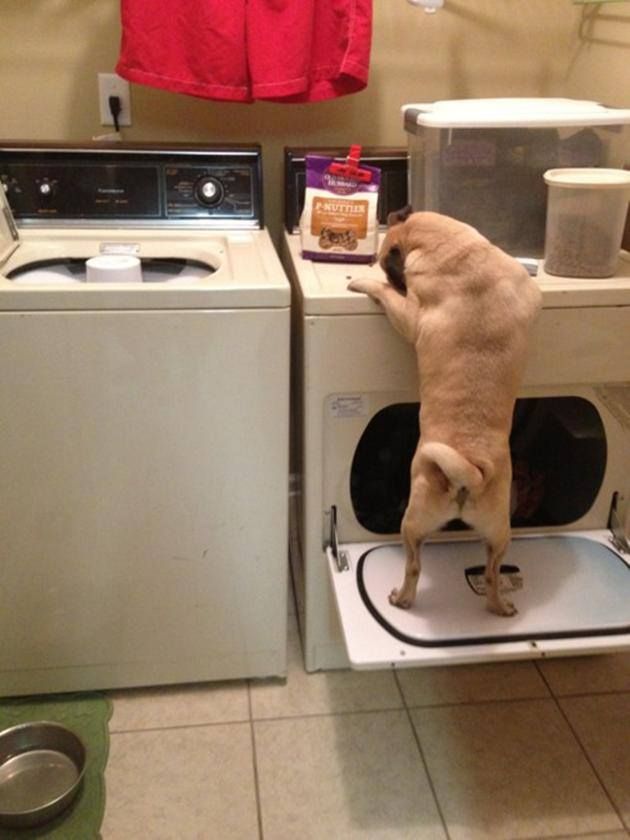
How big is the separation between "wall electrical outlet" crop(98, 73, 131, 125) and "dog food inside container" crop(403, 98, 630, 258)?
724 mm

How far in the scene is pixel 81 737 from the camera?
1.51 m

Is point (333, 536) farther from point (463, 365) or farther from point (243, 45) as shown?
point (243, 45)

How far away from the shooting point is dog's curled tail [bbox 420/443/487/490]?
116 cm

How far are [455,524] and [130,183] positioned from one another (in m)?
1.01

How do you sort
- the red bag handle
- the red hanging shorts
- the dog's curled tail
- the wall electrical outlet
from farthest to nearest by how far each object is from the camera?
the wall electrical outlet, the red hanging shorts, the red bag handle, the dog's curled tail

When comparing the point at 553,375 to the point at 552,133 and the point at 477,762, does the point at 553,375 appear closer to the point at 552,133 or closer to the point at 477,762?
the point at 552,133

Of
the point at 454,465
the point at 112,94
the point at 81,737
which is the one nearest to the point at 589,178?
the point at 454,465

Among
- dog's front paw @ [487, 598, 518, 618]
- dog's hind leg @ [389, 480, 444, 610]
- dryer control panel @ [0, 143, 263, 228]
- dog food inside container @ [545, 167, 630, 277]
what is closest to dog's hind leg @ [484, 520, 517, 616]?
dog's front paw @ [487, 598, 518, 618]

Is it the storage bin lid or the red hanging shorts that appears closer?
the storage bin lid

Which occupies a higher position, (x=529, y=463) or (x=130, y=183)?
(x=130, y=183)

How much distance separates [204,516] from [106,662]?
40cm

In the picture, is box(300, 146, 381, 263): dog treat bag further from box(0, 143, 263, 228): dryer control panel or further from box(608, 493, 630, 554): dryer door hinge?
box(608, 493, 630, 554): dryer door hinge

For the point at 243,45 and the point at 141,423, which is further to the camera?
the point at 243,45

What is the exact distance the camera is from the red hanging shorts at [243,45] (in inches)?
62.1
